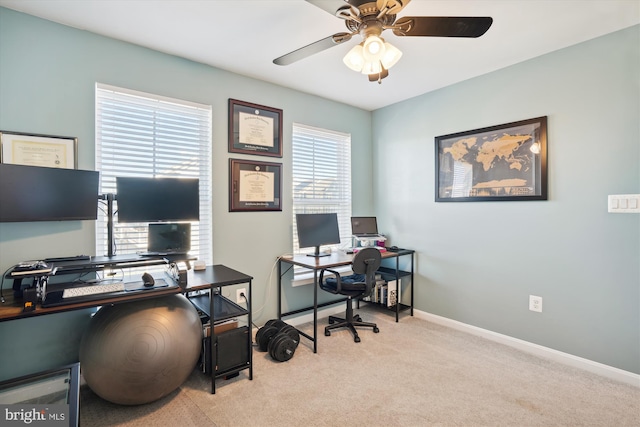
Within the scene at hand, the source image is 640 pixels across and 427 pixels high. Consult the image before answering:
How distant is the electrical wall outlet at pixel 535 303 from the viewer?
8.78 feet

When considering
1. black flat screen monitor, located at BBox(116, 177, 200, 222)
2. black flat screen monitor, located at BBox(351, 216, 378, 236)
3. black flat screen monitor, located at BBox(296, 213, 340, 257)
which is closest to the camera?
black flat screen monitor, located at BBox(116, 177, 200, 222)

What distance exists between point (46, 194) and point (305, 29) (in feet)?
6.59

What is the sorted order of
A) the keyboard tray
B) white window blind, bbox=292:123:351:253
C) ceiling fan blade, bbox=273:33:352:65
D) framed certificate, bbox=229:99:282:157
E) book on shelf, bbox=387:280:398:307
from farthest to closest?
book on shelf, bbox=387:280:398:307
white window blind, bbox=292:123:351:253
framed certificate, bbox=229:99:282:157
ceiling fan blade, bbox=273:33:352:65
the keyboard tray

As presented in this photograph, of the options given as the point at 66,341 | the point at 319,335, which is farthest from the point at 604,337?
the point at 66,341

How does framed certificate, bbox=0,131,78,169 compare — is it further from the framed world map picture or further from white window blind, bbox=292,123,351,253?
the framed world map picture

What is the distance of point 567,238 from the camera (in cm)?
252

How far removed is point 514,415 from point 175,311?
2.22m

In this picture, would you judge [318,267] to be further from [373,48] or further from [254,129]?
[373,48]

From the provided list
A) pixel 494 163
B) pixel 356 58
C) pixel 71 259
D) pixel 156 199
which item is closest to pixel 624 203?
pixel 494 163

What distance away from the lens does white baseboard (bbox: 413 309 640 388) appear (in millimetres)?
2258

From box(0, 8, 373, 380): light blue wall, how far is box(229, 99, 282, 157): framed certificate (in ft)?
0.27

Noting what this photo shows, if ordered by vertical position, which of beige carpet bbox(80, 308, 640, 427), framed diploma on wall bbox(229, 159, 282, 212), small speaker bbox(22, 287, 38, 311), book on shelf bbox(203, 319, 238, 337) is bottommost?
beige carpet bbox(80, 308, 640, 427)

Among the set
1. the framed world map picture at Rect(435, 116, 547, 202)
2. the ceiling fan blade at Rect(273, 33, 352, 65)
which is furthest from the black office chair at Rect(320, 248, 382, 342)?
the ceiling fan blade at Rect(273, 33, 352, 65)

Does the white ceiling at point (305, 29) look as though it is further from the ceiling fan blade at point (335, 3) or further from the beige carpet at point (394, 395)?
the beige carpet at point (394, 395)
